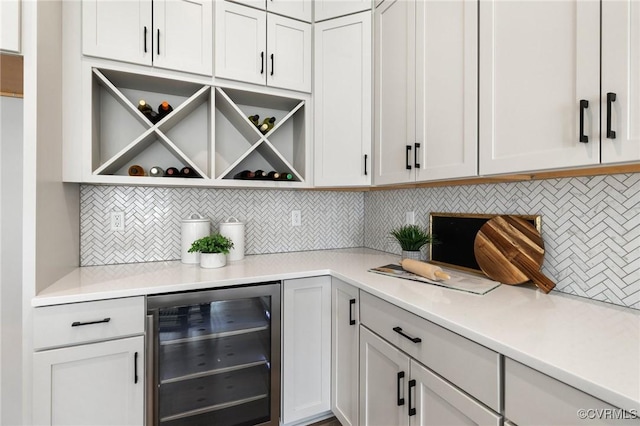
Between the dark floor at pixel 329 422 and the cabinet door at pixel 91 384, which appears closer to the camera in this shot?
the cabinet door at pixel 91 384

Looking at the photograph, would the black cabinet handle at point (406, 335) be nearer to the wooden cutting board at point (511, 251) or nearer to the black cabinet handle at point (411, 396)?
the black cabinet handle at point (411, 396)

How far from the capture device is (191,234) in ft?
6.40

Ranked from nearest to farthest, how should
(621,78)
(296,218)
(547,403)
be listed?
(547,403) < (621,78) < (296,218)

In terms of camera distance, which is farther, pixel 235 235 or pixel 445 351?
pixel 235 235

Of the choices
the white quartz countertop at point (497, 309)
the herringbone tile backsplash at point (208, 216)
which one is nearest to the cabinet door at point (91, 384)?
the white quartz countertop at point (497, 309)

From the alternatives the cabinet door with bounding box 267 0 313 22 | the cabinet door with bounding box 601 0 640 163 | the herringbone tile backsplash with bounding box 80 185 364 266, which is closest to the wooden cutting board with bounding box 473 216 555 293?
the cabinet door with bounding box 601 0 640 163

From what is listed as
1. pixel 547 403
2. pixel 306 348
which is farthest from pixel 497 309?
pixel 306 348

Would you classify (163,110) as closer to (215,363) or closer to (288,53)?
(288,53)

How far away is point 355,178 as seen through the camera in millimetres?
1992

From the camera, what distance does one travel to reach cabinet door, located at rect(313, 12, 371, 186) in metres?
1.97

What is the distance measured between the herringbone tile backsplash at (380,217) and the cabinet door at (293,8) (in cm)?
117

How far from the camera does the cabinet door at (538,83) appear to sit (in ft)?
3.11

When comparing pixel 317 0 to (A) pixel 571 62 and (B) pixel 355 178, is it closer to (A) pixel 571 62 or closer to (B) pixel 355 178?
(B) pixel 355 178

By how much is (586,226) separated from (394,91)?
110cm
